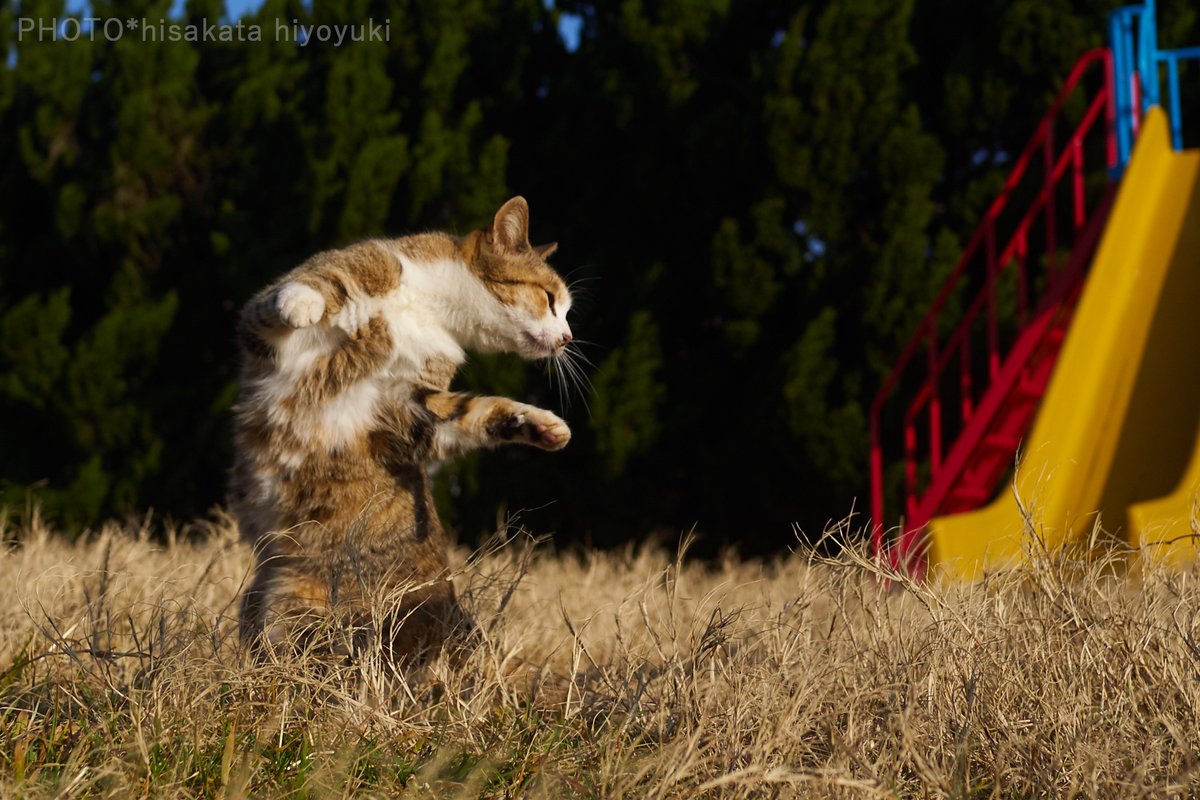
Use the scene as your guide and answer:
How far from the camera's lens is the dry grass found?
194 cm

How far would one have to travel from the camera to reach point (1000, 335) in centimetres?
719

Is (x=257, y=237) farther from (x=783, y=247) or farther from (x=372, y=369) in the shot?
(x=372, y=369)

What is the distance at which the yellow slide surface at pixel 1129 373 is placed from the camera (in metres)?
5.01

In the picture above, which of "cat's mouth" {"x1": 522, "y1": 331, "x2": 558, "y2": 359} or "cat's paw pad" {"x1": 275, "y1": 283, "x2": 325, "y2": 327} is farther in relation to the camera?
"cat's mouth" {"x1": 522, "y1": 331, "x2": 558, "y2": 359}

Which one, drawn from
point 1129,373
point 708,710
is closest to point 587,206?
point 1129,373

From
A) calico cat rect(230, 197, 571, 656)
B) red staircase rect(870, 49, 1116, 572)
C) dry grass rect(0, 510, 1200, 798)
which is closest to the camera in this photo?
dry grass rect(0, 510, 1200, 798)

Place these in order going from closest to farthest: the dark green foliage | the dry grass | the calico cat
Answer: the dry grass
the calico cat
the dark green foliage

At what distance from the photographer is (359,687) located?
2.43m

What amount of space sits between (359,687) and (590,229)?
6052mm

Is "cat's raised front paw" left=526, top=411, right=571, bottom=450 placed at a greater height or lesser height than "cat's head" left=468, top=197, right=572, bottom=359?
lesser

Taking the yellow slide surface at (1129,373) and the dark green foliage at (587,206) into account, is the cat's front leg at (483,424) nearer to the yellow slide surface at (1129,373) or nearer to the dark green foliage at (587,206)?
the yellow slide surface at (1129,373)

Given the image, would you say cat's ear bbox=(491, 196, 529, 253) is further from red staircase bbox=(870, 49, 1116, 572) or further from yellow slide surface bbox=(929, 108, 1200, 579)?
yellow slide surface bbox=(929, 108, 1200, 579)

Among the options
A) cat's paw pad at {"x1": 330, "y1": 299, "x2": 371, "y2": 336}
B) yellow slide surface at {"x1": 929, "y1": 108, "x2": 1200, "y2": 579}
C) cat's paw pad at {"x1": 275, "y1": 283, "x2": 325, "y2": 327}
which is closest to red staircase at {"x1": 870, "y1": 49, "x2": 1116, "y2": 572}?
yellow slide surface at {"x1": 929, "y1": 108, "x2": 1200, "y2": 579}

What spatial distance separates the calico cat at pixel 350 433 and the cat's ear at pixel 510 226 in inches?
12.8
